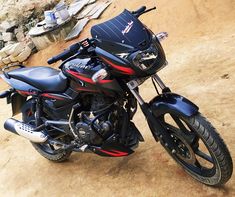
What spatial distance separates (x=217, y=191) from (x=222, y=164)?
→ 35 cm

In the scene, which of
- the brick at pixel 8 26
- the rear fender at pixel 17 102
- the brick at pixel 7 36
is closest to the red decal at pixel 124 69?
the rear fender at pixel 17 102

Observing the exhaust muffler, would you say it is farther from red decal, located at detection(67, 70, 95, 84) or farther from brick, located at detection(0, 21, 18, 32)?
brick, located at detection(0, 21, 18, 32)

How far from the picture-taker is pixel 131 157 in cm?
397

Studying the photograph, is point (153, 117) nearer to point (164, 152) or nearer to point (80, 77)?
point (80, 77)

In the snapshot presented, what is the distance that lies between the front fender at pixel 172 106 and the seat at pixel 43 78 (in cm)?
99

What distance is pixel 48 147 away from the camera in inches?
173

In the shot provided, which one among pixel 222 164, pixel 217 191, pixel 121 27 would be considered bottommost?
pixel 217 191

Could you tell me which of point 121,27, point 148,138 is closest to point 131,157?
point 148,138

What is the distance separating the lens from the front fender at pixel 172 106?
2.86 meters

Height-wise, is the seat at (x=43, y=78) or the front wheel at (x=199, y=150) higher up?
the seat at (x=43, y=78)

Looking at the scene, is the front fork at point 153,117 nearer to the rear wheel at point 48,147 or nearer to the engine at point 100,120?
the engine at point 100,120

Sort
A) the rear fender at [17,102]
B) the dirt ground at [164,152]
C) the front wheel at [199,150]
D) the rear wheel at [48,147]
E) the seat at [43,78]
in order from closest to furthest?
1. the front wheel at [199,150]
2. the dirt ground at [164,152]
3. the seat at [43,78]
4. the rear wheel at [48,147]
5. the rear fender at [17,102]

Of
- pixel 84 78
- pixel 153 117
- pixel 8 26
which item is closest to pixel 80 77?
pixel 84 78

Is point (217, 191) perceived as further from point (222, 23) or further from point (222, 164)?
point (222, 23)
